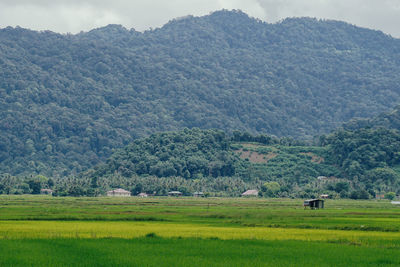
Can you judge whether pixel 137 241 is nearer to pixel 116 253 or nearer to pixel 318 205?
pixel 116 253

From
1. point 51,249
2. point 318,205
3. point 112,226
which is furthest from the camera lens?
point 318,205

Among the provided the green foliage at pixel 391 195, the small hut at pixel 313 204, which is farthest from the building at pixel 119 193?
the small hut at pixel 313 204

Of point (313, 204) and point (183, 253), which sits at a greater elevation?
point (313, 204)

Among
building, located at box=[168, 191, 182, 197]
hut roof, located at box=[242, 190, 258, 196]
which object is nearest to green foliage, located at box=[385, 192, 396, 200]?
hut roof, located at box=[242, 190, 258, 196]

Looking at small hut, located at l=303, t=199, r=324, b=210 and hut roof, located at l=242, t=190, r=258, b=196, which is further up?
hut roof, located at l=242, t=190, r=258, b=196

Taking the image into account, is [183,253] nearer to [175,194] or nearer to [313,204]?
[313,204]

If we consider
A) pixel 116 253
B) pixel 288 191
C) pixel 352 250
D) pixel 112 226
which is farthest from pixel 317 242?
pixel 288 191

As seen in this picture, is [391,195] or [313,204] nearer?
[313,204]

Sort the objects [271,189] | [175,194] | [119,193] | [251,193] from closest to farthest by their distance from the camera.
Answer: [119,193]
[271,189]
[175,194]
[251,193]

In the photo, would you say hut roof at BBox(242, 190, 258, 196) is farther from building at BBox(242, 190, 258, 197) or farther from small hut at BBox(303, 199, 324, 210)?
small hut at BBox(303, 199, 324, 210)

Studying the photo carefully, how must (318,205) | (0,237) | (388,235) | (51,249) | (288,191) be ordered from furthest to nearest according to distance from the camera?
(288,191), (318,205), (388,235), (0,237), (51,249)

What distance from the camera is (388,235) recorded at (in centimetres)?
5291

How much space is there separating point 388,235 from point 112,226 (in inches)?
854

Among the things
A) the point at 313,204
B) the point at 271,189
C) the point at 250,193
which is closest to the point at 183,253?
the point at 313,204
